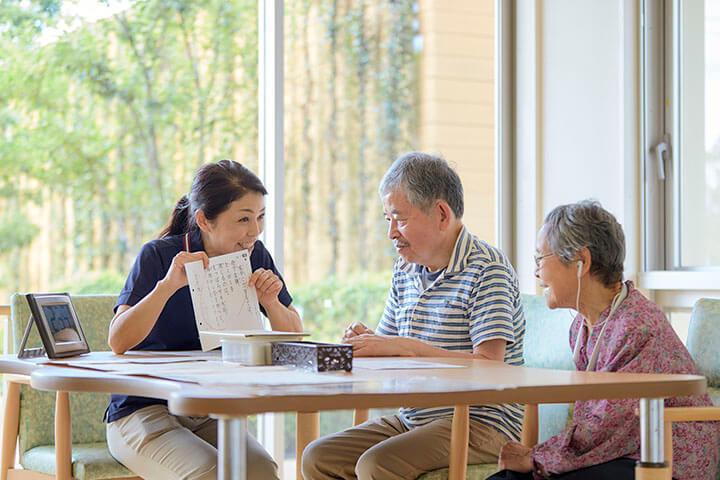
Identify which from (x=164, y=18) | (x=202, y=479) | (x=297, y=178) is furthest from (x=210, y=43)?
(x=202, y=479)

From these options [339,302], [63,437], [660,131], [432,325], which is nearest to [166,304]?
[63,437]

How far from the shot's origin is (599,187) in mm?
3615

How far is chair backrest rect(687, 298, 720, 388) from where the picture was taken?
7.18 feet

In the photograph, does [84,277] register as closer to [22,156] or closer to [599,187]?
[22,156]

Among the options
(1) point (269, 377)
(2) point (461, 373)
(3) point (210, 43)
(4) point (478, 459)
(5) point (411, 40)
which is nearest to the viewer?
(1) point (269, 377)

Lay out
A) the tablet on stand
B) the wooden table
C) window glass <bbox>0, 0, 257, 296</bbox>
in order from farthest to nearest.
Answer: window glass <bbox>0, 0, 257, 296</bbox> → the tablet on stand → the wooden table

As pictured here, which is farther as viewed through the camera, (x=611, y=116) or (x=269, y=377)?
(x=611, y=116)

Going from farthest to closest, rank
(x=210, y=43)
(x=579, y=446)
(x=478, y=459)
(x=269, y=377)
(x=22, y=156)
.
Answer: (x=210, y=43) → (x=22, y=156) → (x=478, y=459) → (x=579, y=446) → (x=269, y=377)

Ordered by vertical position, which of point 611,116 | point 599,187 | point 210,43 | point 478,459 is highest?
point 210,43

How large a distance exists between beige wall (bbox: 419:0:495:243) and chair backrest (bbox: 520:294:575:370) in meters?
1.32

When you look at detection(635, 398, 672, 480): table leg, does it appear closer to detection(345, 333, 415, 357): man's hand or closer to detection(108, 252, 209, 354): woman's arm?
detection(345, 333, 415, 357): man's hand

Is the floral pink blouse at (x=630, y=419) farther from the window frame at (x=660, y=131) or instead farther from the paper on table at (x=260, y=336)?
the window frame at (x=660, y=131)

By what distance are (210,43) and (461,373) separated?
7.34ft

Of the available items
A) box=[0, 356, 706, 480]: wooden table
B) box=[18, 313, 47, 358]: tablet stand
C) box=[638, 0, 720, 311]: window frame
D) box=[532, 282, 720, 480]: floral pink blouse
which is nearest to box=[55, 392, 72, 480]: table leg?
box=[18, 313, 47, 358]: tablet stand
